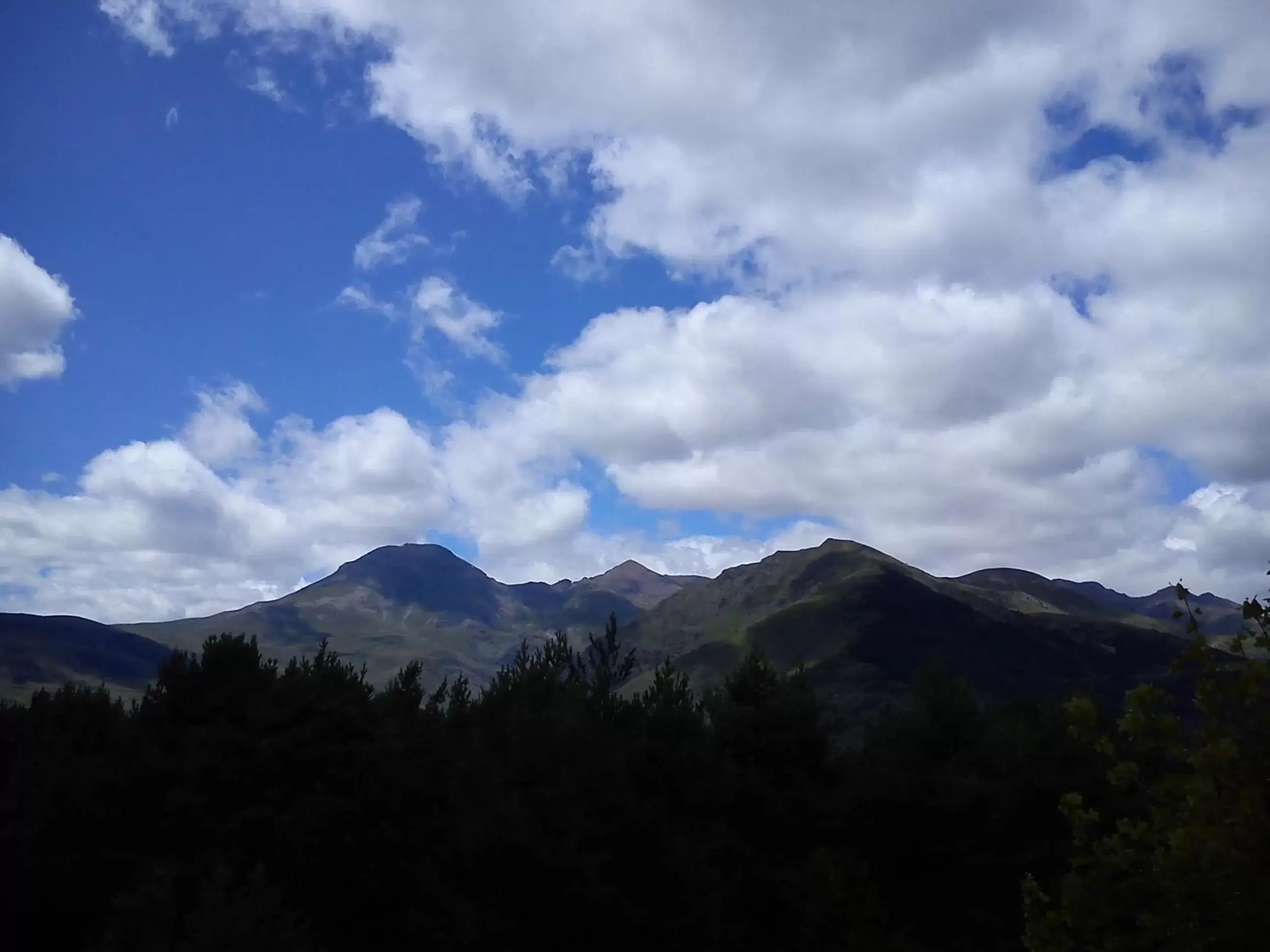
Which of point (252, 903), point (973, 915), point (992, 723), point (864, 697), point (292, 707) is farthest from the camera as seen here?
point (864, 697)

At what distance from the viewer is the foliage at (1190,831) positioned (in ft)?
19.0

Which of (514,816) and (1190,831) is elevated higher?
(1190,831)

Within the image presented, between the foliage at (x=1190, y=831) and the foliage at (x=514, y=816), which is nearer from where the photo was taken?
the foliage at (x=1190, y=831)

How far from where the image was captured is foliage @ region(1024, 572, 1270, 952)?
5.80 meters

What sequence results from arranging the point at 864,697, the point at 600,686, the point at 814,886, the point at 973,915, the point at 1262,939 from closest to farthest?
the point at 1262,939 → the point at 814,886 → the point at 973,915 → the point at 600,686 → the point at 864,697

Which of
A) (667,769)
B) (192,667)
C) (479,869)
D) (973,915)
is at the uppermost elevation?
(192,667)

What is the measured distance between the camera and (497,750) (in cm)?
2489

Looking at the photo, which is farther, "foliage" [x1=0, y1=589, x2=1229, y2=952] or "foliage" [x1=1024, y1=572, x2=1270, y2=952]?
"foliage" [x1=0, y1=589, x2=1229, y2=952]

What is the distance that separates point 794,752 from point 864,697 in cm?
12567

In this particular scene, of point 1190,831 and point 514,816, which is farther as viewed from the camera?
point 514,816

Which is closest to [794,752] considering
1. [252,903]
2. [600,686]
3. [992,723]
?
[992,723]

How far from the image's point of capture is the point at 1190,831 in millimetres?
5957

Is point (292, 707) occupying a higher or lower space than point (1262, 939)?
higher

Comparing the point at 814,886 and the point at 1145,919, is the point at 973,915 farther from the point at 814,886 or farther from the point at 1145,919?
the point at 1145,919
